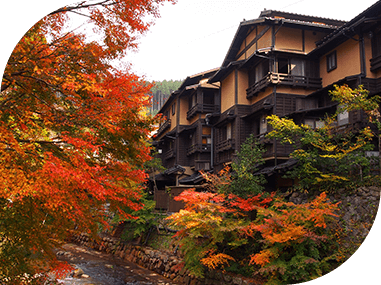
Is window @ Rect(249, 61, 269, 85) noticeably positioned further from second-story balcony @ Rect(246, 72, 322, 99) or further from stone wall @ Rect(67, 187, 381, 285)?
stone wall @ Rect(67, 187, 381, 285)

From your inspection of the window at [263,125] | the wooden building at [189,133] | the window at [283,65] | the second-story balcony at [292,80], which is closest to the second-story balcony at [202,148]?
the wooden building at [189,133]

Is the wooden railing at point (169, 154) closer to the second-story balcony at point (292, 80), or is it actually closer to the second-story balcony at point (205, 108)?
the second-story balcony at point (205, 108)

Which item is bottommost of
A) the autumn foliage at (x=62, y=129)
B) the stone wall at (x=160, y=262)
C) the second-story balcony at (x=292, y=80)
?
the stone wall at (x=160, y=262)

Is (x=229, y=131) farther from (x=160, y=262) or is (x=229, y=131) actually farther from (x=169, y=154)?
(x=169, y=154)

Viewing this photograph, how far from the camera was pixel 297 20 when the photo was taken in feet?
50.0

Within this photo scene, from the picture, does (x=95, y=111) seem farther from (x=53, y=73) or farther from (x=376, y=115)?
(x=376, y=115)

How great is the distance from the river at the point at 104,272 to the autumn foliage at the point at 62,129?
6928 millimetres

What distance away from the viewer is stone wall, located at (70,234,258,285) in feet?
33.8

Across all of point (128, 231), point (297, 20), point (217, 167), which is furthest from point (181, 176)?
point (297, 20)

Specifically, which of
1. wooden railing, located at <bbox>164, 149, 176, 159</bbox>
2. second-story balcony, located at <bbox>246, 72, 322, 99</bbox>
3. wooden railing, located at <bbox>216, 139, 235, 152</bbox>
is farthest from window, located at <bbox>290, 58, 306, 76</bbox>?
wooden railing, located at <bbox>164, 149, 176, 159</bbox>

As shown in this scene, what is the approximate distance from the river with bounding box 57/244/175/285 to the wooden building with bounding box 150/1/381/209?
736 centimetres

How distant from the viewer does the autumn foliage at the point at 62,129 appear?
4.88m

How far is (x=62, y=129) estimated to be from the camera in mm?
5727

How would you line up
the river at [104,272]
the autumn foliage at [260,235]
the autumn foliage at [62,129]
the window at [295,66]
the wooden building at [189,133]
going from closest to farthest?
the autumn foliage at [62,129]
the autumn foliage at [260,235]
the river at [104,272]
the window at [295,66]
the wooden building at [189,133]
